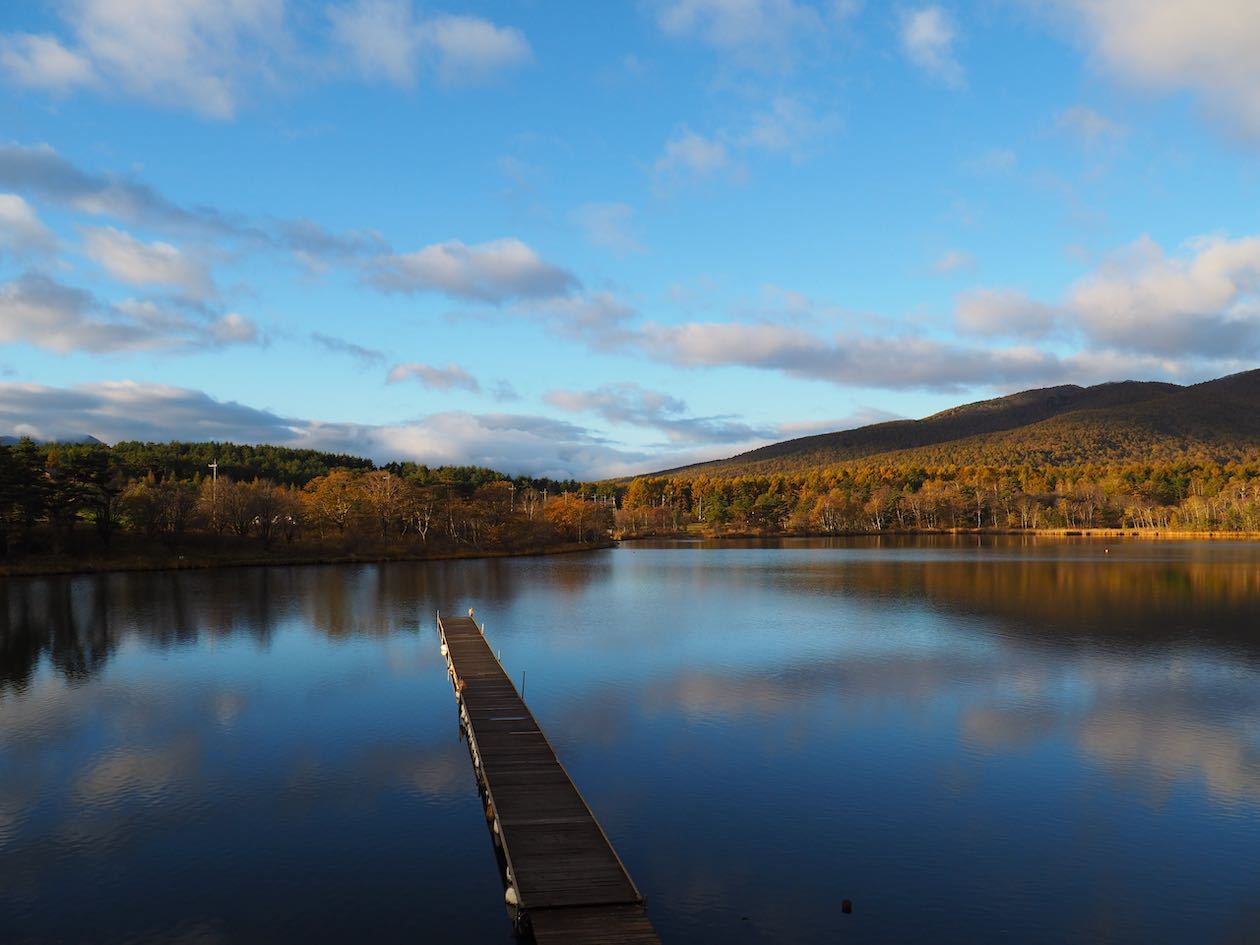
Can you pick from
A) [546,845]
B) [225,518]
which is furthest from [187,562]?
[546,845]

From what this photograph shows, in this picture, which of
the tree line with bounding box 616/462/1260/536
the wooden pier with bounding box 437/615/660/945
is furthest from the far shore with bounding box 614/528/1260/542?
the wooden pier with bounding box 437/615/660/945

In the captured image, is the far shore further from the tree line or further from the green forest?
the green forest

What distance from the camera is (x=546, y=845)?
14430 millimetres


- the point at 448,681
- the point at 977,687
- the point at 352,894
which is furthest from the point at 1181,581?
the point at 352,894

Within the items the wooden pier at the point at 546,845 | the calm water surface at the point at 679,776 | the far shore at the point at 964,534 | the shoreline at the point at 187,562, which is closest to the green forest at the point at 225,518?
the shoreline at the point at 187,562

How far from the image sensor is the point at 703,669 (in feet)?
104

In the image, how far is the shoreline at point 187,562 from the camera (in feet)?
212

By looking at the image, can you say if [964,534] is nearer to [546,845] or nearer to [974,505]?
[974,505]

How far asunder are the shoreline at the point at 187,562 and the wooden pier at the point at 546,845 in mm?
56827

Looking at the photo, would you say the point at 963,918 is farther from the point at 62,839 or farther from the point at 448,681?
the point at 448,681

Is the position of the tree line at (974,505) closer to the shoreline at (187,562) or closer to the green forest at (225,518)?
the green forest at (225,518)

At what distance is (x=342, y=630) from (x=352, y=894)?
91.0ft

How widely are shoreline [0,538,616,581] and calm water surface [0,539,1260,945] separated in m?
24.3

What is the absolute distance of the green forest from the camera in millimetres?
69562
